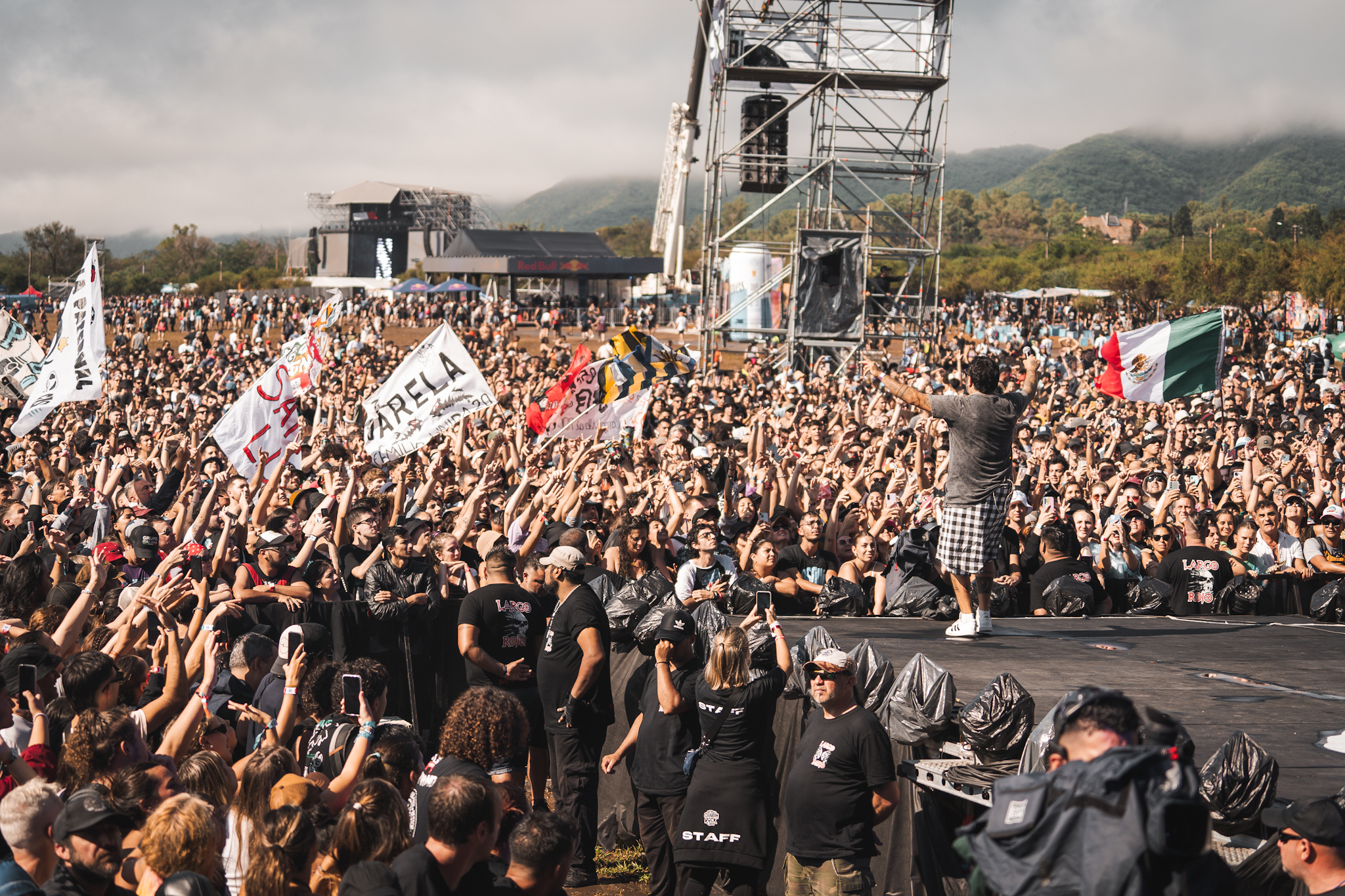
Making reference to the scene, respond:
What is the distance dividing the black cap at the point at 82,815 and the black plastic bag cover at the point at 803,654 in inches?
131

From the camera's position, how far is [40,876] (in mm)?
3791

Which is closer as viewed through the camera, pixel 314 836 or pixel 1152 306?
pixel 314 836

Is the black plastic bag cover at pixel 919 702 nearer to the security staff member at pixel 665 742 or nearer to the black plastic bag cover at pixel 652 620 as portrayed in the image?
the security staff member at pixel 665 742

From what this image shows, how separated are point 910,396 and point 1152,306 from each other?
205 ft

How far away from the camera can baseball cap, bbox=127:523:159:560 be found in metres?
8.03

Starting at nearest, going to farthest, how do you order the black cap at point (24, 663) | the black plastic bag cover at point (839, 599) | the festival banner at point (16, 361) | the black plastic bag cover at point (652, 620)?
the black cap at point (24, 663)
the black plastic bag cover at point (652, 620)
the black plastic bag cover at point (839, 599)
the festival banner at point (16, 361)

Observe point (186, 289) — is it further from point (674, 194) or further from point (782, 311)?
point (782, 311)

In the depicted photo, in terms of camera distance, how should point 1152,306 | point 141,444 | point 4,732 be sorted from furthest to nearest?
point 1152,306 < point 141,444 < point 4,732

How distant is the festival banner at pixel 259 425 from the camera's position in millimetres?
10797

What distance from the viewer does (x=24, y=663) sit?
5.34 meters

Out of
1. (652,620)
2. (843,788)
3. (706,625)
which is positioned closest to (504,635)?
(652,620)

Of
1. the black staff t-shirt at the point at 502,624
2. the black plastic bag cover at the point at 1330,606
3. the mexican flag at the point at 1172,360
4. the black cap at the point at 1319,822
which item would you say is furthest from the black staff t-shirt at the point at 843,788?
the mexican flag at the point at 1172,360

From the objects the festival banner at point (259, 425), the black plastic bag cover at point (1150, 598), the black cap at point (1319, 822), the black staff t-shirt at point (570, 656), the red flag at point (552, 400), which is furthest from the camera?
the red flag at point (552, 400)

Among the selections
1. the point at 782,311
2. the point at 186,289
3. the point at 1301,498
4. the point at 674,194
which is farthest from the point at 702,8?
the point at 186,289
